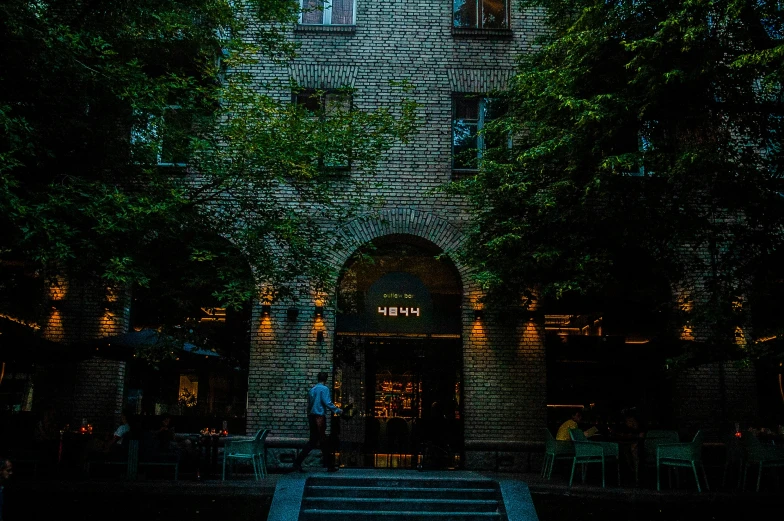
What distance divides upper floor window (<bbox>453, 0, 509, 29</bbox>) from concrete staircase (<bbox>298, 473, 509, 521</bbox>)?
1036cm

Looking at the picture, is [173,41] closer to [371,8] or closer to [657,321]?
[371,8]

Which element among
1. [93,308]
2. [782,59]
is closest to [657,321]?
[782,59]

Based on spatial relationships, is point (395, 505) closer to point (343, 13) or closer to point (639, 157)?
point (639, 157)

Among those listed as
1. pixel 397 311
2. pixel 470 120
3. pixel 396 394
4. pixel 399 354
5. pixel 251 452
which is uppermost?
pixel 470 120

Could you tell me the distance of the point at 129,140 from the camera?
476 inches

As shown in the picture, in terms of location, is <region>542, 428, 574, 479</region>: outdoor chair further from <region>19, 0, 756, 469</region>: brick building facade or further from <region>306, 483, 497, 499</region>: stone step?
<region>306, 483, 497, 499</region>: stone step

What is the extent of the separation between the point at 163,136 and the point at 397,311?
6379mm

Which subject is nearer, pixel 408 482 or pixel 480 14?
pixel 408 482

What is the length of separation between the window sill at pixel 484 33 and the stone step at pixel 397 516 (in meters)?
10.7

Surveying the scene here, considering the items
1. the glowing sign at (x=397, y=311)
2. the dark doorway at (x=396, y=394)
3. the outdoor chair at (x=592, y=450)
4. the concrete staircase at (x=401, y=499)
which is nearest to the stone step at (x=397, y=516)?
the concrete staircase at (x=401, y=499)

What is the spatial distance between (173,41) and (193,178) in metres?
3.92

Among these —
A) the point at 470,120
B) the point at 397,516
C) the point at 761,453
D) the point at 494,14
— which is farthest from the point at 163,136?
the point at 761,453

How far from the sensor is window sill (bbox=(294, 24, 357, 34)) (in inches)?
650

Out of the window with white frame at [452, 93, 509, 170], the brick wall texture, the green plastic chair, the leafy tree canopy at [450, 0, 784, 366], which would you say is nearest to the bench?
the brick wall texture
